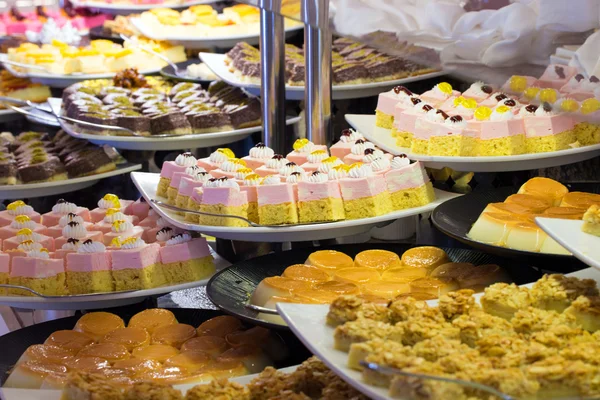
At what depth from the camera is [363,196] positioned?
2443 mm

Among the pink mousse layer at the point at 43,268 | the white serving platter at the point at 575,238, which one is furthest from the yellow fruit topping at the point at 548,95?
the pink mousse layer at the point at 43,268

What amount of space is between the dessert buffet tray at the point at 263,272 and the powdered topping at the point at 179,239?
1.57 feet

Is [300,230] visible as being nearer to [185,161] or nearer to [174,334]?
[174,334]

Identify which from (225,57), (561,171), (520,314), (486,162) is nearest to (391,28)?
(486,162)

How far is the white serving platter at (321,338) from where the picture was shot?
4.16 ft

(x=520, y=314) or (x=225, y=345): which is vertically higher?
(x=520, y=314)

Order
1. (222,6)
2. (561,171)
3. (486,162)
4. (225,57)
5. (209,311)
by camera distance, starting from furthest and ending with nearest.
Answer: (222,6), (225,57), (561,171), (486,162), (209,311)

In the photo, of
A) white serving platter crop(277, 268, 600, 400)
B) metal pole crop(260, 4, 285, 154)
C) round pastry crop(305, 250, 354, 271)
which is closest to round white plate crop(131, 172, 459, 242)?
round pastry crop(305, 250, 354, 271)

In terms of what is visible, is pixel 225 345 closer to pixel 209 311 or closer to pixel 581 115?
pixel 209 311

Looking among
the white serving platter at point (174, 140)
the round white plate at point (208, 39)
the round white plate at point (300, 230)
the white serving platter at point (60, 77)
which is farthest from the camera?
the white serving platter at point (60, 77)

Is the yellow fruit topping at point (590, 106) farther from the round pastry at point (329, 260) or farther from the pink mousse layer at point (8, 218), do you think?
the pink mousse layer at point (8, 218)

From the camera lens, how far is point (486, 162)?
2514 millimetres

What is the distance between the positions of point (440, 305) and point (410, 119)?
133 cm

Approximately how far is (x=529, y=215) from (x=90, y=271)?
120cm
